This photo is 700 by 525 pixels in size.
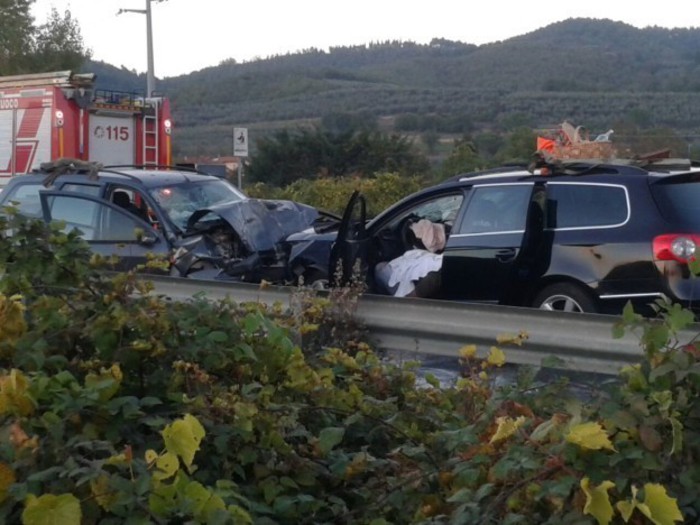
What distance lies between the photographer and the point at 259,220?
1145cm

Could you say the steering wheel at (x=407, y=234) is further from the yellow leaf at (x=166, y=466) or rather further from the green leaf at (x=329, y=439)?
the yellow leaf at (x=166, y=466)

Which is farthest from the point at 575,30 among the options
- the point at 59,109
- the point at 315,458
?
the point at 315,458

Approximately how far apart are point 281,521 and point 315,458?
356mm

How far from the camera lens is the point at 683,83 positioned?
220ft

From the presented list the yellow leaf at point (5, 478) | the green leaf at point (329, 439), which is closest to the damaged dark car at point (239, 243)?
the green leaf at point (329, 439)

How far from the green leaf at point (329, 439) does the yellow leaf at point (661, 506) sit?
1.17 m

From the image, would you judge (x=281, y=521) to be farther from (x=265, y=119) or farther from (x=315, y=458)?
(x=265, y=119)

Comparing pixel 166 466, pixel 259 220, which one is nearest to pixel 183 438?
pixel 166 466

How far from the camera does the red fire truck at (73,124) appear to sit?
22.3 meters

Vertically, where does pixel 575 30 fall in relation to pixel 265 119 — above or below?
above

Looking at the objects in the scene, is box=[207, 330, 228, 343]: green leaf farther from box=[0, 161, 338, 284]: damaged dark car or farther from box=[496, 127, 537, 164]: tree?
box=[496, 127, 537, 164]: tree

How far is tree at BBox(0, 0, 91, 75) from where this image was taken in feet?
137

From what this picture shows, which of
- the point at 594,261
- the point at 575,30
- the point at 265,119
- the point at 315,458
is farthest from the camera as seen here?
the point at 575,30

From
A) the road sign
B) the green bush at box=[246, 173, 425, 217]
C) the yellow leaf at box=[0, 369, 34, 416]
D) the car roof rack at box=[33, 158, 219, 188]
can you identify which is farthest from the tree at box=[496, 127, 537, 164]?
the yellow leaf at box=[0, 369, 34, 416]
